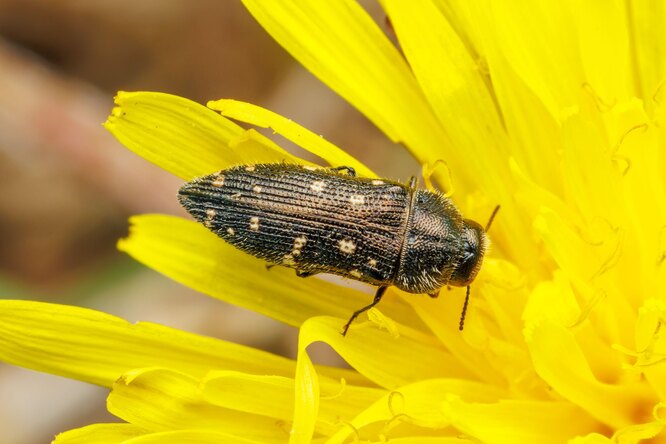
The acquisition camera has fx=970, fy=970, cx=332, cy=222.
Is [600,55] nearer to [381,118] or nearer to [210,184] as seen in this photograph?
[381,118]

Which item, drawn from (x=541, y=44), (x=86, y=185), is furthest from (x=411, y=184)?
(x=86, y=185)

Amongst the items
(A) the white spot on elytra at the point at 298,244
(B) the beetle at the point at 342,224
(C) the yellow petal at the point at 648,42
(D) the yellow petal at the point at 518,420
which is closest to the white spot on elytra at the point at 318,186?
(B) the beetle at the point at 342,224

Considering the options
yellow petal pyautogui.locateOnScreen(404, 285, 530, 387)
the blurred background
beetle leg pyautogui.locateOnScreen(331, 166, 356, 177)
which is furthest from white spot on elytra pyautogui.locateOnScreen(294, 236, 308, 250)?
the blurred background

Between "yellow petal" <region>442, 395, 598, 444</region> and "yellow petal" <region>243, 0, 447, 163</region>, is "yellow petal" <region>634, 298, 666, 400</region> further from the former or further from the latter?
"yellow petal" <region>243, 0, 447, 163</region>

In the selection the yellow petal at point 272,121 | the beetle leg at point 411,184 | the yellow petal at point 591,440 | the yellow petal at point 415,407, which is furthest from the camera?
the beetle leg at point 411,184

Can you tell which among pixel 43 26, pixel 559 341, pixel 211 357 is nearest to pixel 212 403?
pixel 211 357

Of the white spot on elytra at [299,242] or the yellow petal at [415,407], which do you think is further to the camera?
the white spot on elytra at [299,242]

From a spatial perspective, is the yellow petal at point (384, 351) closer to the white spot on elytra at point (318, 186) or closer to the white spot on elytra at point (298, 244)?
the white spot on elytra at point (298, 244)

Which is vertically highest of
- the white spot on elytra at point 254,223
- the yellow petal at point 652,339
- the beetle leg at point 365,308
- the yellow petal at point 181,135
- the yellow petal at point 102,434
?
the yellow petal at point 181,135
